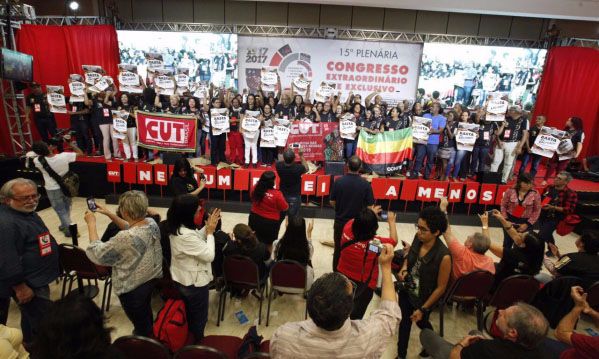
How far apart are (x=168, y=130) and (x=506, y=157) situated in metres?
7.96

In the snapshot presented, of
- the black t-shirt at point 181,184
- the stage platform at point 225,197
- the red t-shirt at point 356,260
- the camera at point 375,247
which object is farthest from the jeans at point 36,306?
the stage platform at point 225,197

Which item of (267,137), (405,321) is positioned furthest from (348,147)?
(405,321)

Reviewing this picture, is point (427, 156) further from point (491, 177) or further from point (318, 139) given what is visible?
point (318, 139)

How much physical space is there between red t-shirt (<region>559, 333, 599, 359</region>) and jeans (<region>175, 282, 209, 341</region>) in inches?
106

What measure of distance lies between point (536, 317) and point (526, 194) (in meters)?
3.55

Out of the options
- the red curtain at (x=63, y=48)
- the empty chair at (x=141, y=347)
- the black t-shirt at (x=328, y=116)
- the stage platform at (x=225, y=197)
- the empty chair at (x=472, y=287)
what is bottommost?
the stage platform at (x=225, y=197)

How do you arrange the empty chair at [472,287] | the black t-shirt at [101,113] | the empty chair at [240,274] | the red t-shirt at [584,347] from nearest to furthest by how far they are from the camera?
1. the red t-shirt at [584,347]
2. the empty chair at [472,287]
3. the empty chair at [240,274]
4. the black t-shirt at [101,113]

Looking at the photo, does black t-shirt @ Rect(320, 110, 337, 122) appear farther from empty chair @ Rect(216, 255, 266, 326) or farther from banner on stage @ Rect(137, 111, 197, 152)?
empty chair @ Rect(216, 255, 266, 326)

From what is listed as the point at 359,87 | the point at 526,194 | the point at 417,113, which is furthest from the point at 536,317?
the point at 359,87

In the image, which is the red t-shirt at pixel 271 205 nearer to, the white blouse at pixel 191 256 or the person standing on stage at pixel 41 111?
the white blouse at pixel 191 256

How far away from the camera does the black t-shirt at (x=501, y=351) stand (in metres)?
1.83

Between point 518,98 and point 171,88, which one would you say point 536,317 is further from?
point 518,98

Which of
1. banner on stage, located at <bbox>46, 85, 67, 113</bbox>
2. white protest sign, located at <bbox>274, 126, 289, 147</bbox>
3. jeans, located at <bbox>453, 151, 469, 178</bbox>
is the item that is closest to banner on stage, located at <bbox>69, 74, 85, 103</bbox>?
banner on stage, located at <bbox>46, 85, 67, 113</bbox>

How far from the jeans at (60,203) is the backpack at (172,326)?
3.70 meters
